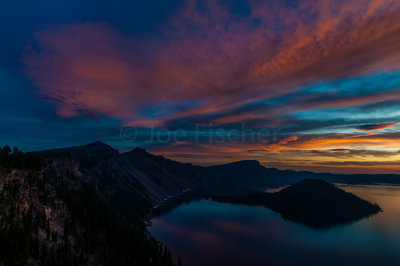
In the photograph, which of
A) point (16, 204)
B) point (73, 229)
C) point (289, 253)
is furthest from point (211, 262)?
point (16, 204)

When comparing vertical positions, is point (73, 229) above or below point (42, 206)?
below

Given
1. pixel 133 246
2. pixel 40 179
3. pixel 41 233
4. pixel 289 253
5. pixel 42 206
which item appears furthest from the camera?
pixel 289 253

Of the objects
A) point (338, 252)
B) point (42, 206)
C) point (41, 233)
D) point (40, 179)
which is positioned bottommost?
point (338, 252)

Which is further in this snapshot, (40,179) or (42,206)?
(40,179)

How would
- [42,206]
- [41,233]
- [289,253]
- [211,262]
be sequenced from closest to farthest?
[41,233] → [42,206] → [211,262] → [289,253]

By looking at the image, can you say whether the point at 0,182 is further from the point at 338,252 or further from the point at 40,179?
the point at 338,252

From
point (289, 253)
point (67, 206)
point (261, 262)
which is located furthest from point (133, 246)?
point (289, 253)
